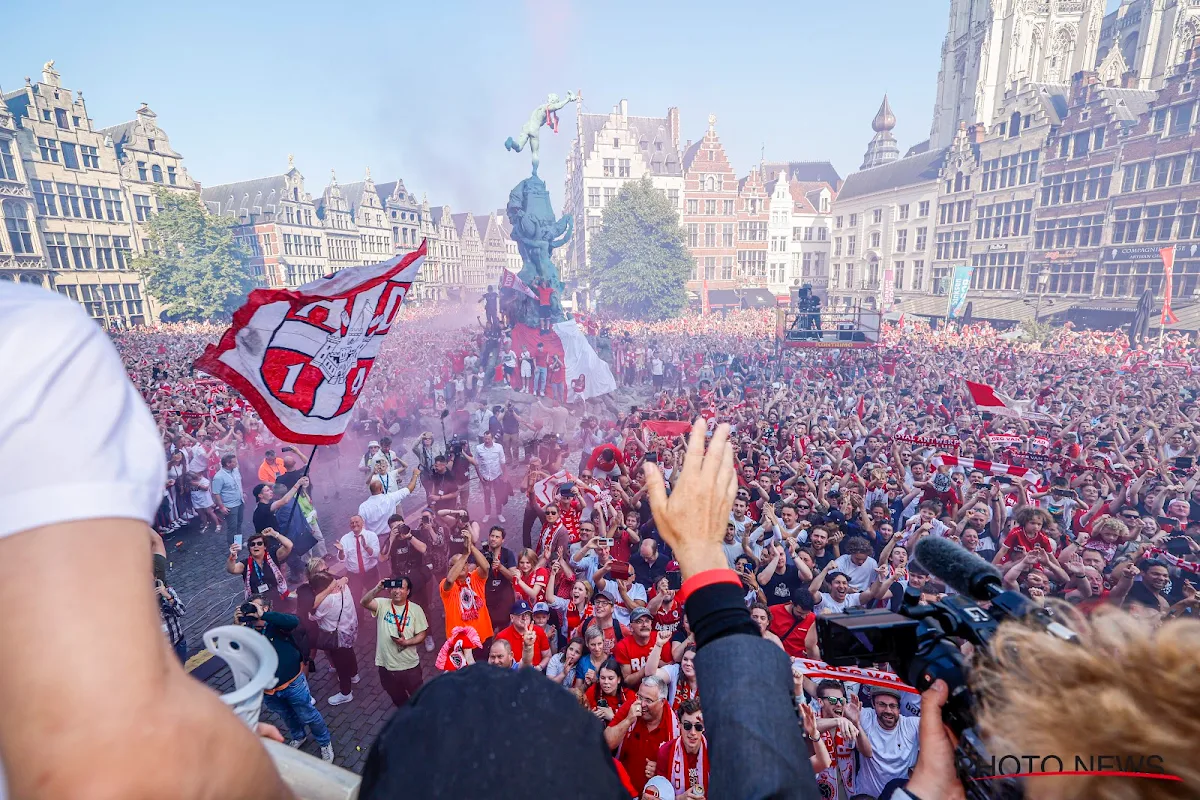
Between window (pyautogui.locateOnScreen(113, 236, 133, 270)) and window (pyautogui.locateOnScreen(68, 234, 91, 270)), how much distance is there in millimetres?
2009

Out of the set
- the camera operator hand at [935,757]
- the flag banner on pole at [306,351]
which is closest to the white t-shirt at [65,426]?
the camera operator hand at [935,757]

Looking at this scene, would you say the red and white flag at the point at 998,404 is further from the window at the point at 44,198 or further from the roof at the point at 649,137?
the window at the point at 44,198

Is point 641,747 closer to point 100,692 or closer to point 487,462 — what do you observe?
point 100,692

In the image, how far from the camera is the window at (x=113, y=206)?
1604 inches

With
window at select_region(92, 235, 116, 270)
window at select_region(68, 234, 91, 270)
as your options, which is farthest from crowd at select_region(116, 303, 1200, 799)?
window at select_region(92, 235, 116, 270)

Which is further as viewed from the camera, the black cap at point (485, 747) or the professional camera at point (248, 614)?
the professional camera at point (248, 614)

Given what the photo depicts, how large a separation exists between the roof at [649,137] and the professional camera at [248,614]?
55.0 meters

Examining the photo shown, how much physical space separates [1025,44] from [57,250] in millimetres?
72957

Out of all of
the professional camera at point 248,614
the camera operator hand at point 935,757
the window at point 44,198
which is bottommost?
the professional camera at point 248,614

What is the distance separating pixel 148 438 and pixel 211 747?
13.1 inches

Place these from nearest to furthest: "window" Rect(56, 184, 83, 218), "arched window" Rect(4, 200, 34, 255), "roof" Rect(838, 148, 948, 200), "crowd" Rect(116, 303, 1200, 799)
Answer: "crowd" Rect(116, 303, 1200, 799), "arched window" Rect(4, 200, 34, 255), "window" Rect(56, 184, 83, 218), "roof" Rect(838, 148, 948, 200)

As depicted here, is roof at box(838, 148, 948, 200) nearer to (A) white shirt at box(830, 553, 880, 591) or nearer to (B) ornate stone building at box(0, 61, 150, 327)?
(A) white shirt at box(830, 553, 880, 591)

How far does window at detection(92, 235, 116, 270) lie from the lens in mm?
39781

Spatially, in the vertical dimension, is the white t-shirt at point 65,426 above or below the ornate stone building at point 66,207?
below
